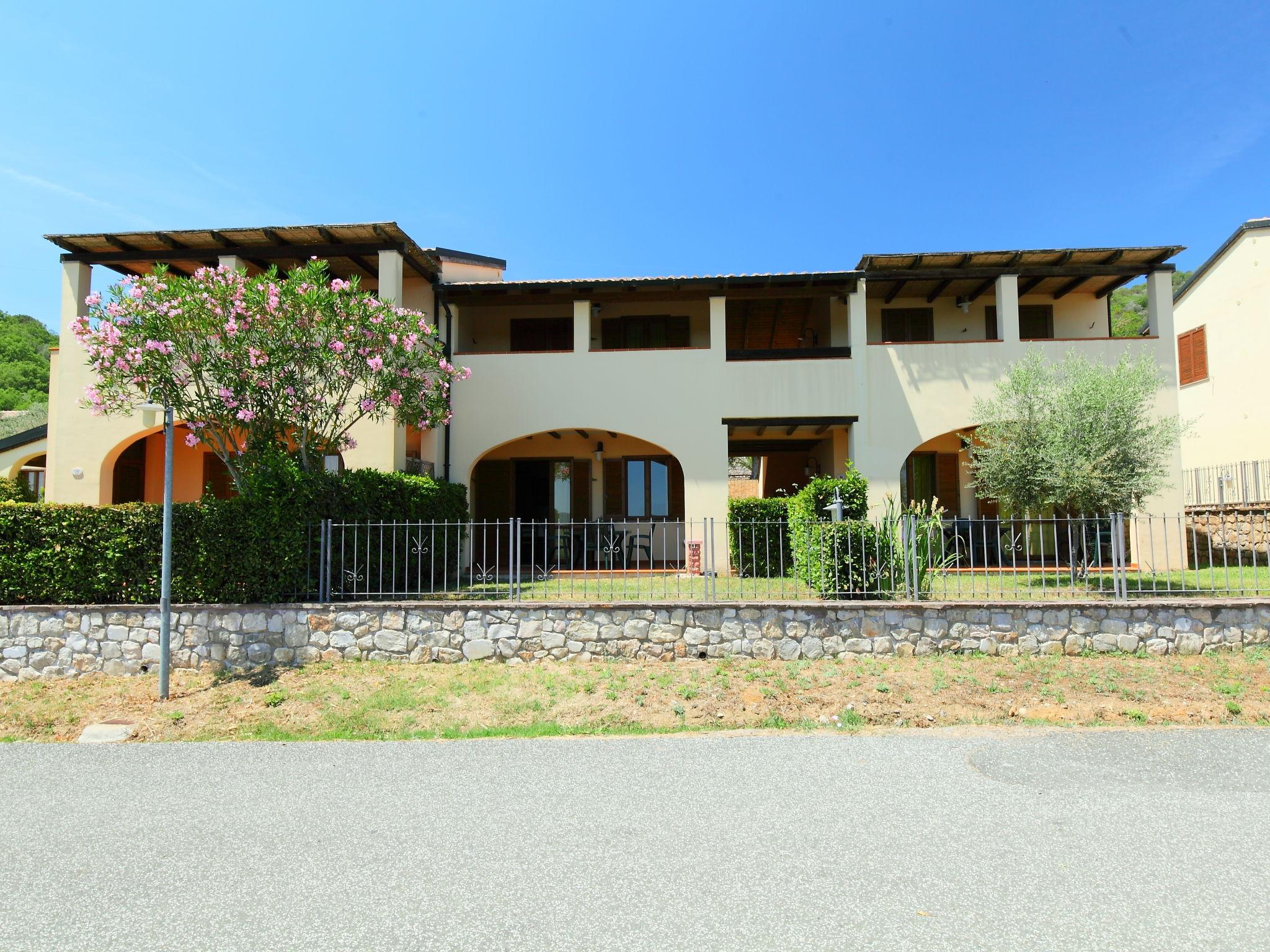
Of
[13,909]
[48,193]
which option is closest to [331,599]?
[13,909]

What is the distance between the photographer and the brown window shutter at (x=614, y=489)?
16.2 meters

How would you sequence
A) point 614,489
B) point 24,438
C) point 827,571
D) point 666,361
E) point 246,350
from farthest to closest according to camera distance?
1. point 614,489
2. point 24,438
3. point 666,361
4. point 246,350
5. point 827,571

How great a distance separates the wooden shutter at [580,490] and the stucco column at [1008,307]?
848 cm

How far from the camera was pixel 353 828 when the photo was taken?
13.9ft

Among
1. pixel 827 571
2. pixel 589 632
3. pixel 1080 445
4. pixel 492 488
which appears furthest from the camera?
pixel 492 488

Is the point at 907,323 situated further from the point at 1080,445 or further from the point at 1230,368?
the point at 1230,368

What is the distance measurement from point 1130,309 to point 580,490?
3456 centimetres

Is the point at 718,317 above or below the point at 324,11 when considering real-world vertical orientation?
below

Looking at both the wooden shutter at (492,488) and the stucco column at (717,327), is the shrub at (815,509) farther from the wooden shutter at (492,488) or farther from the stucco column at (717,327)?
the wooden shutter at (492,488)

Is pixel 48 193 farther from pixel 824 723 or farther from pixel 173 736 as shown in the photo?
pixel 824 723

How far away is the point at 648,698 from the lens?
7.16 m

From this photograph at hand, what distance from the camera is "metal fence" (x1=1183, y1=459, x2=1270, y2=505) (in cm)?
1520

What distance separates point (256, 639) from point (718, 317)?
9335 mm

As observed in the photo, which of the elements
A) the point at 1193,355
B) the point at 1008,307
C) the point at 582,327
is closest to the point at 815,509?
the point at 582,327
